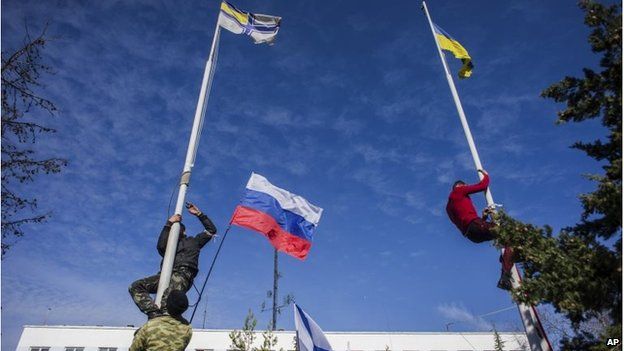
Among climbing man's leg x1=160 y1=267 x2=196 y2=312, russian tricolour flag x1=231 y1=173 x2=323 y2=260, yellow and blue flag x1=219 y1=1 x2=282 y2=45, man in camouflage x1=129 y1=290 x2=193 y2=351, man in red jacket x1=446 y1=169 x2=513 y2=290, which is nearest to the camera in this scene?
man in camouflage x1=129 y1=290 x2=193 y2=351

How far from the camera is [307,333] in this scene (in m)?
9.76

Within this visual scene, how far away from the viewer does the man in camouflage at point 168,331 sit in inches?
188

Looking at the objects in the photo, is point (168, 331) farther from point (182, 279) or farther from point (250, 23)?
point (250, 23)

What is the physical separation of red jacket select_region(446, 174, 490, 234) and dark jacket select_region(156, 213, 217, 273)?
456cm

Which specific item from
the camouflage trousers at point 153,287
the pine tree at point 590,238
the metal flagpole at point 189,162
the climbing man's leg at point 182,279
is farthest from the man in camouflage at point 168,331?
the pine tree at point 590,238

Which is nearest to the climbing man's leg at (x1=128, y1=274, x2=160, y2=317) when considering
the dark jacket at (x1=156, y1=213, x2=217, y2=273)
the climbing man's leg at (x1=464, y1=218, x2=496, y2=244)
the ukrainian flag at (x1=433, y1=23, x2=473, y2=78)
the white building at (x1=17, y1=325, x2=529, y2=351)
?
the dark jacket at (x1=156, y1=213, x2=217, y2=273)

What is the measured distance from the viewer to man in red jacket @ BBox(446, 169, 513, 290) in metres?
7.55

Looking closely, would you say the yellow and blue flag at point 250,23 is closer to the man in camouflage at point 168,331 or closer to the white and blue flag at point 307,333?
the white and blue flag at point 307,333

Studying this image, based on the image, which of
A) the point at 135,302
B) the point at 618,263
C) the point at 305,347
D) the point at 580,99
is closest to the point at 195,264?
the point at 135,302

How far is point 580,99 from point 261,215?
7.40 m

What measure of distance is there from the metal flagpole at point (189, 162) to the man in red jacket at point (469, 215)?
16.7ft

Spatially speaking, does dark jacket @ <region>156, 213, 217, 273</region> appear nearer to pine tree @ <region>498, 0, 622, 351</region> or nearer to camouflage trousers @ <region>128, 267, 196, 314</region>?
camouflage trousers @ <region>128, 267, 196, 314</region>

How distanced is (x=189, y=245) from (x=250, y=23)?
721 cm

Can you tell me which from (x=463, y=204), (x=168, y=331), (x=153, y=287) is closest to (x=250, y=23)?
(x=463, y=204)
